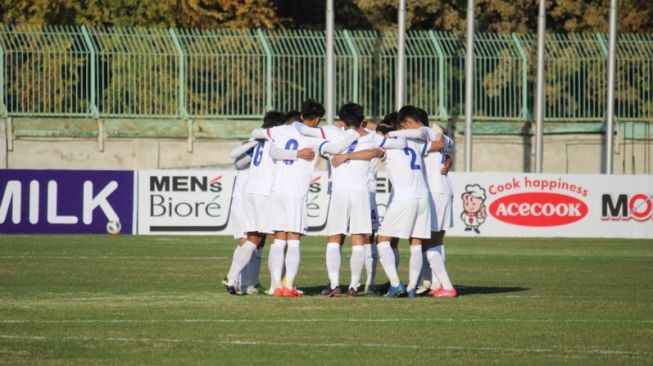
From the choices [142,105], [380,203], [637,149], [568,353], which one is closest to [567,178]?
[380,203]

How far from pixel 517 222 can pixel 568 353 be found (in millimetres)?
20662

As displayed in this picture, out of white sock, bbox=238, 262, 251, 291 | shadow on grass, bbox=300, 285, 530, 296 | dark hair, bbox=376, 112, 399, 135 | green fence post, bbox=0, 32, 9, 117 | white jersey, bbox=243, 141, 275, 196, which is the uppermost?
green fence post, bbox=0, 32, 9, 117

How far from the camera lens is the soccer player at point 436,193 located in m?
16.1

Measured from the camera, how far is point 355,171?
1591cm

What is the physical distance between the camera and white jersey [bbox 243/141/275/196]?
16141 millimetres

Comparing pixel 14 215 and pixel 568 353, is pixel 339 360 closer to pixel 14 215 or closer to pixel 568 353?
pixel 568 353

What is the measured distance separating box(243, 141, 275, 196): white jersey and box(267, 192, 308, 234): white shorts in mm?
311

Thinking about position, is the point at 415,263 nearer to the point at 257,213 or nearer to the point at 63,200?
the point at 257,213

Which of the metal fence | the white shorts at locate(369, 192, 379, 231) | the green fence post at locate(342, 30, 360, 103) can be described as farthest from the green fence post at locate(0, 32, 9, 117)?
the white shorts at locate(369, 192, 379, 231)

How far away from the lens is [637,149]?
42.0 meters

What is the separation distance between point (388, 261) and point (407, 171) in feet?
3.38

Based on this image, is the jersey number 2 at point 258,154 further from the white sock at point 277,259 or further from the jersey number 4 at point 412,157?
the jersey number 4 at point 412,157

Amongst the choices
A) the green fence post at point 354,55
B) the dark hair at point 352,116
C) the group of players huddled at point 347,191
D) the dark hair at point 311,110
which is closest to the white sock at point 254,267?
the group of players huddled at point 347,191

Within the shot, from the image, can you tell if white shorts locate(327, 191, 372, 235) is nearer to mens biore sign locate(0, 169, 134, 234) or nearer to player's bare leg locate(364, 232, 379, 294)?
player's bare leg locate(364, 232, 379, 294)
